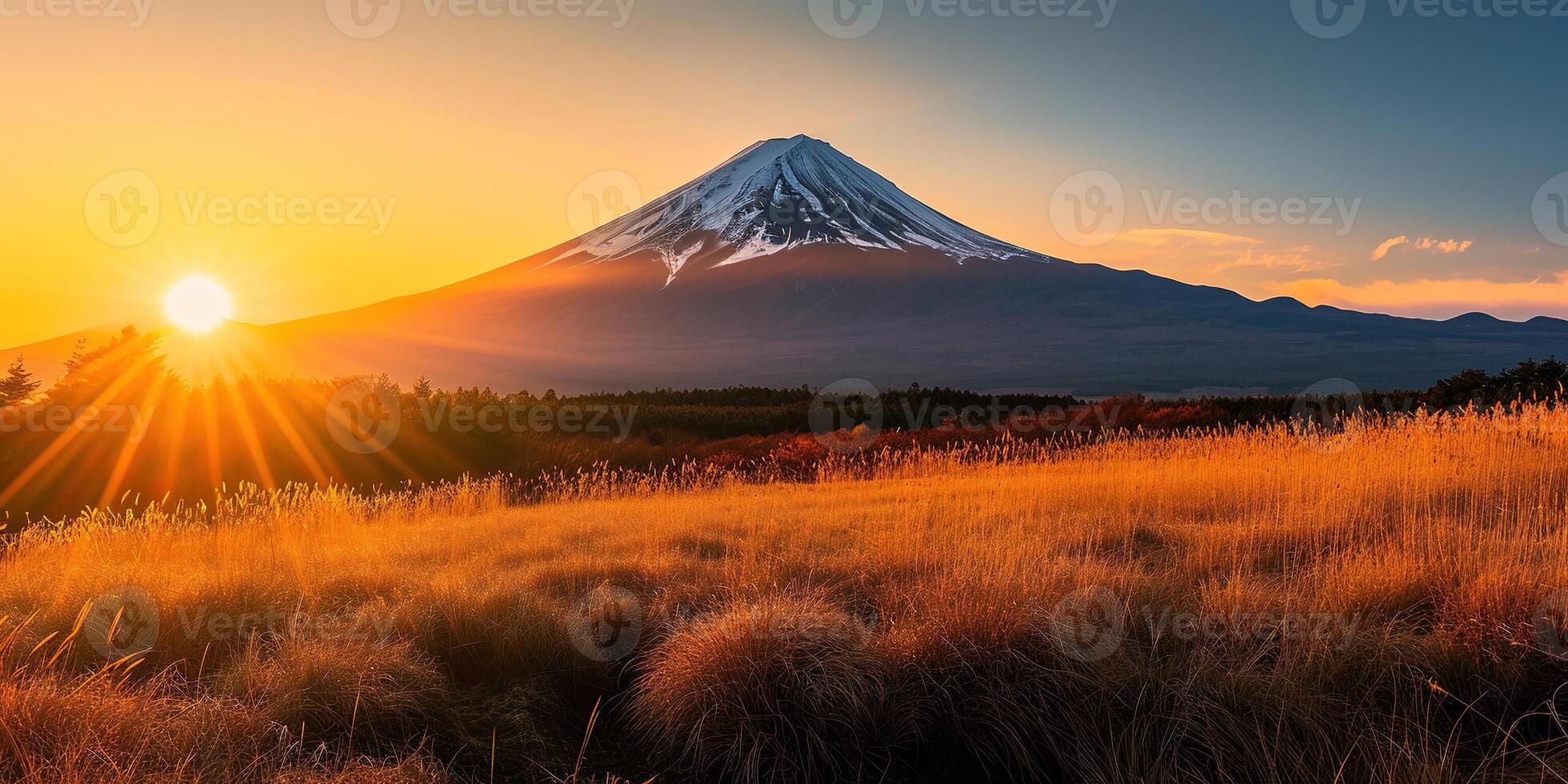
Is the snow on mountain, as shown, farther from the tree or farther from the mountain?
the tree

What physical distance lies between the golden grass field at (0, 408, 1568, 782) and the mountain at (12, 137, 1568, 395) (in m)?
54.2

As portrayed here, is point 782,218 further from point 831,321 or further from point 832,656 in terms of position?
point 832,656

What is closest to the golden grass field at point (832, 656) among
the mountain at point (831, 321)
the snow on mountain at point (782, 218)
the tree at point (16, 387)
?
the tree at point (16, 387)

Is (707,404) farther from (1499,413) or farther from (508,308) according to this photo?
(508,308)

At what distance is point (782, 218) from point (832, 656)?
160 meters

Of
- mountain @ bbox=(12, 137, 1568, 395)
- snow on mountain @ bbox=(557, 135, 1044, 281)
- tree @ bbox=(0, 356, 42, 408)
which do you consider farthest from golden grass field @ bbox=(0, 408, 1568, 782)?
snow on mountain @ bbox=(557, 135, 1044, 281)

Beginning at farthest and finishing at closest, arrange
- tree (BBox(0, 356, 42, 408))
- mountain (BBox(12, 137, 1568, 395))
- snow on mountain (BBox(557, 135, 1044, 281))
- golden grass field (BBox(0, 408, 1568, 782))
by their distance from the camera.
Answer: snow on mountain (BBox(557, 135, 1044, 281)), mountain (BBox(12, 137, 1568, 395)), tree (BBox(0, 356, 42, 408)), golden grass field (BBox(0, 408, 1568, 782))

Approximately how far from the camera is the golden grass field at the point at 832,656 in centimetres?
336

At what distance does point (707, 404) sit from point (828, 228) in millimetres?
133681

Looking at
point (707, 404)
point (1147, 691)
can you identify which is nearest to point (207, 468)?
point (1147, 691)

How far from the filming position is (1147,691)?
373 centimetres

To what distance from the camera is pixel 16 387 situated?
36.4 ft

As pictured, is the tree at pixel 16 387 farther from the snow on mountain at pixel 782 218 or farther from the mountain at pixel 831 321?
the snow on mountain at pixel 782 218

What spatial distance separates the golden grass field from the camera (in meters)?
3.36
